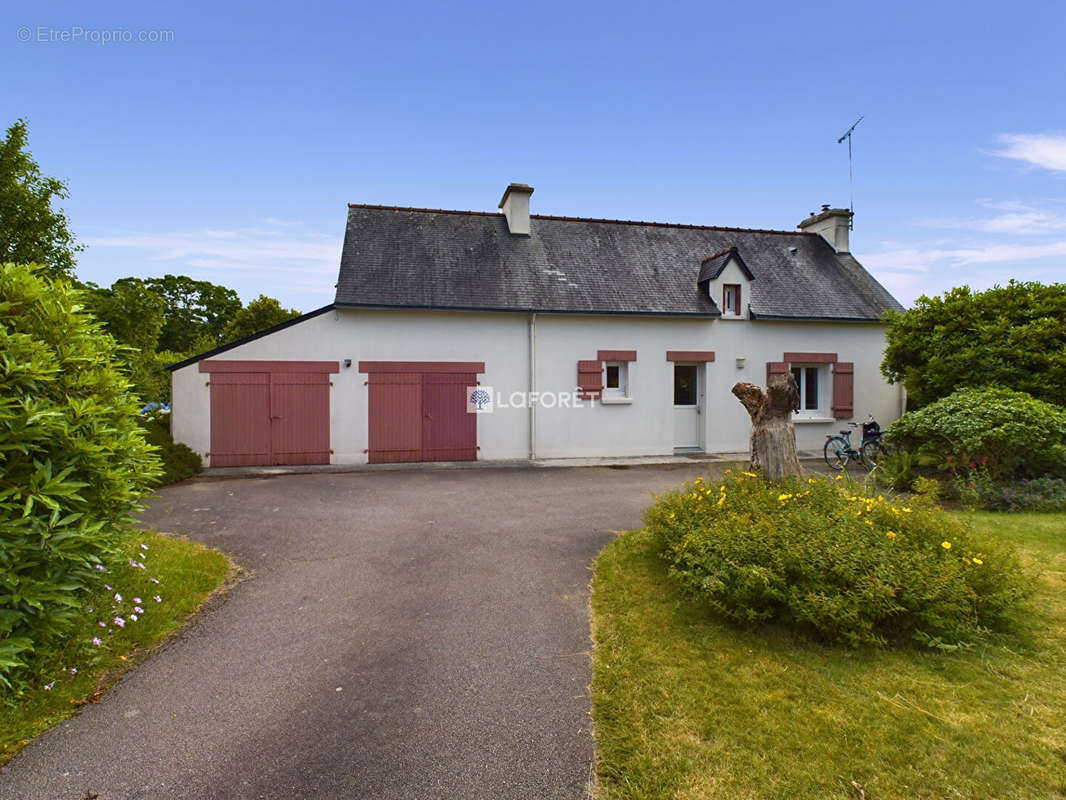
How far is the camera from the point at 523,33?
35.3 feet

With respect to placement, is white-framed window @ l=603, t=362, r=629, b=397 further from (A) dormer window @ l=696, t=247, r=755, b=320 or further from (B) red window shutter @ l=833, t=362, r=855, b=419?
(B) red window shutter @ l=833, t=362, r=855, b=419

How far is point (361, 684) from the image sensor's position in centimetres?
338

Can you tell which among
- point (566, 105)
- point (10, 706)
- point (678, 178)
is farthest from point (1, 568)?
point (678, 178)

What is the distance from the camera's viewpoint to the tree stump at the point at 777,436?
20.8ft

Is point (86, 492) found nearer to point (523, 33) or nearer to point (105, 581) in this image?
point (105, 581)

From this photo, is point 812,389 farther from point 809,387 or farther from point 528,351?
point 528,351

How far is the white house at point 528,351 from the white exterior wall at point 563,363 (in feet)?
0.12

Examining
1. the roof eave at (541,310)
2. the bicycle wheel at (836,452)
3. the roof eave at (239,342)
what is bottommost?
the bicycle wheel at (836,452)

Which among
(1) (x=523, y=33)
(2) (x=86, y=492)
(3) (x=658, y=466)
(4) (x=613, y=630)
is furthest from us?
(3) (x=658, y=466)

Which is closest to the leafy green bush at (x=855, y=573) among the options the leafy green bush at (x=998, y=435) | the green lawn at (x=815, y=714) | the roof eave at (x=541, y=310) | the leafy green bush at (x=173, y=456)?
the green lawn at (x=815, y=714)

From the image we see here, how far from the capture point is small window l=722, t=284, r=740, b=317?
48.4 feet

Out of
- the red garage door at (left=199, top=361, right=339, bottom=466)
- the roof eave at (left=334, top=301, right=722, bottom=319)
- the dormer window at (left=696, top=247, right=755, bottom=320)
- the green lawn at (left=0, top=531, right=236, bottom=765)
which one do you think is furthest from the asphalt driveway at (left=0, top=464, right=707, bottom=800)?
the dormer window at (left=696, top=247, right=755, bottom=320)

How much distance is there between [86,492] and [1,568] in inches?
31.0

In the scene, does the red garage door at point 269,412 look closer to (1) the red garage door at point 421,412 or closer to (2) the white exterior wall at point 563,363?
(2) the white exterior wall at point 563,363
